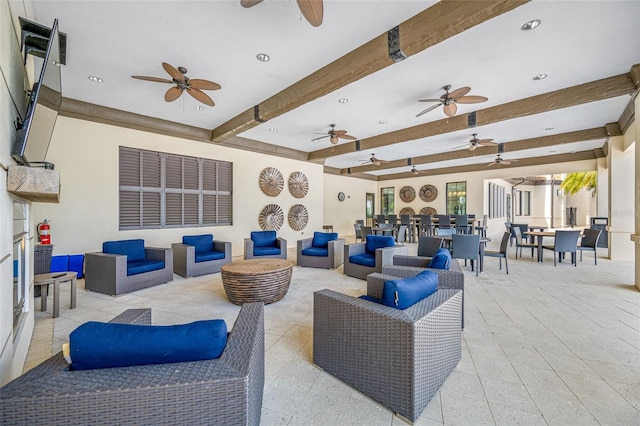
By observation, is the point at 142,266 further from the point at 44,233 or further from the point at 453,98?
the point at 453,98

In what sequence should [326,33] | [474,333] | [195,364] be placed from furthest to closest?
[326,33], [474,333], [195,364]

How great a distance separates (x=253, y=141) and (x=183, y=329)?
256 inches

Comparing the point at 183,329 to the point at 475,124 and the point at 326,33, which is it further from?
the point at 475,124

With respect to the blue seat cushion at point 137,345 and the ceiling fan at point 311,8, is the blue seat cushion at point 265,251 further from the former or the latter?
the blue seat cushion at point 137,345

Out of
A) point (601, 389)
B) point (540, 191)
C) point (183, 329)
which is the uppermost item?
point (540, 191)

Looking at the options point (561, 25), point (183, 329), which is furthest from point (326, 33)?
point (183, 329)

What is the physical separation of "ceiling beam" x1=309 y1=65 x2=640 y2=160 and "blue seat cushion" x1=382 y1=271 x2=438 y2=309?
436 cm

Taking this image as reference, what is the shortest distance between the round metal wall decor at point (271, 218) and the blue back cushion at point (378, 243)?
3338mm

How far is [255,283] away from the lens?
320 centimetres

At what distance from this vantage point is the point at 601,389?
181 cm

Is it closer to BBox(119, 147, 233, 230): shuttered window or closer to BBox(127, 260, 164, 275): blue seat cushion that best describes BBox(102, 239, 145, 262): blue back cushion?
BBox(127, 260, 164, 275): blue seat cushion

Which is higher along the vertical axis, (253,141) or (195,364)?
(253,141)

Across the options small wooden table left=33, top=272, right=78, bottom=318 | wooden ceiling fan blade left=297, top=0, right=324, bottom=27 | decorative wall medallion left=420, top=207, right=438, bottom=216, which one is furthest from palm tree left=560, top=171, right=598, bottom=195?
small wooden table left=33, top=272, right=78, bottom=318

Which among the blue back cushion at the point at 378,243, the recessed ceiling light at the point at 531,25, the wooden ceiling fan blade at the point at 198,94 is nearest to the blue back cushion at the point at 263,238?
the blue back cushion at the point at 378,243
